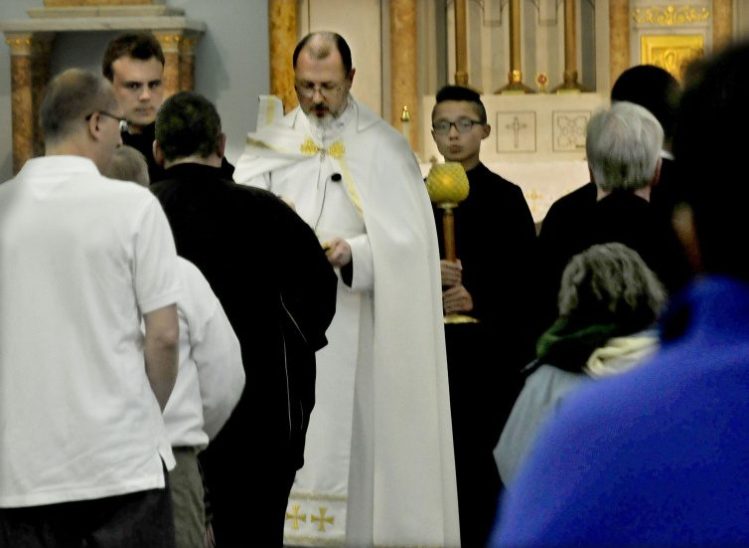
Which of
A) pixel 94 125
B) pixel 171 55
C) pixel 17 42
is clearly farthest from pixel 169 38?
pixel 94 125

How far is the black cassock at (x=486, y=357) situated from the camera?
6195mm

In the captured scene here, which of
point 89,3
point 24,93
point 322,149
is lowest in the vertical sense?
point 322,149

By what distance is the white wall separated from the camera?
13117 mm

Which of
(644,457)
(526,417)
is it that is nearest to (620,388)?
(644,457)

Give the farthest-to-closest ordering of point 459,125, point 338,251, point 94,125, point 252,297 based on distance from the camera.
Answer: point 459,125 → point 338,251 → point 252,297 → point 94,125

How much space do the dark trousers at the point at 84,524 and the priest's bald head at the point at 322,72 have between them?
8.57 ft

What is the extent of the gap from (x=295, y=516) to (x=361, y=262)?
1.06 meters

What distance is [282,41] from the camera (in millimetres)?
12961

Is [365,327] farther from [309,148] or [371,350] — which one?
[309,148]

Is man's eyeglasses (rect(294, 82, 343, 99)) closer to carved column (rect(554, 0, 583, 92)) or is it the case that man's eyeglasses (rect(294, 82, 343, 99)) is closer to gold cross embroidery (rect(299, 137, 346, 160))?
gold cross embroidery (rect(299, 137, 346, 160))

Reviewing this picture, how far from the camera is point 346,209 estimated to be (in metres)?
6.06

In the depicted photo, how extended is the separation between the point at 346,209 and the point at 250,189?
5.08 ft

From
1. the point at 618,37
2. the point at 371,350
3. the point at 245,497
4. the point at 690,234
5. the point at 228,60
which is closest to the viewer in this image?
the point at 690,234

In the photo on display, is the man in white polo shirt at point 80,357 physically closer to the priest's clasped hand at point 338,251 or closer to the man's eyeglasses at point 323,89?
the priest's clasped hand at point 338,251
